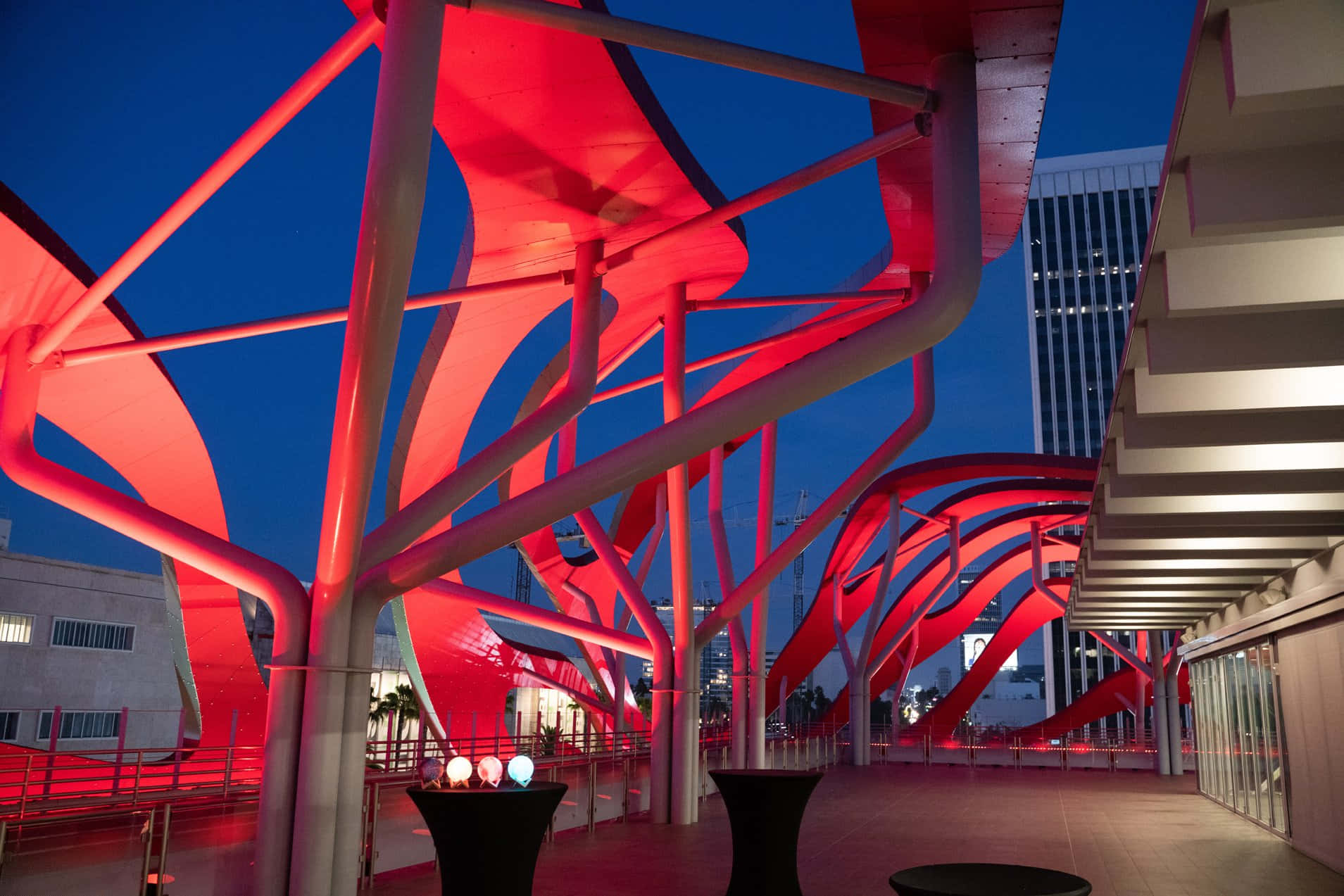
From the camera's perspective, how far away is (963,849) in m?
12.6

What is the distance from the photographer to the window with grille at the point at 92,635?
107ft

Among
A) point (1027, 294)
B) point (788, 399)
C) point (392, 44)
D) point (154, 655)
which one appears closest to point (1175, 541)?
point (788, 399)

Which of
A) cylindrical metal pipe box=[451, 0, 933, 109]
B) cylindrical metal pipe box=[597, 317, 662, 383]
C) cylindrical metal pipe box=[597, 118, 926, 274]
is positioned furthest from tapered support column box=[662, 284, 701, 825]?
cylindrical metal pipe box=[451, 0, 933, 109]

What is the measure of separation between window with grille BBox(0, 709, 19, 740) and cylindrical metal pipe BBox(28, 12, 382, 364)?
24604mm

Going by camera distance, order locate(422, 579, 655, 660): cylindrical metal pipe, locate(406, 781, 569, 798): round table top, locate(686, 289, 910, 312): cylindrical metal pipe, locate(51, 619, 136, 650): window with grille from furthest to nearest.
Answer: locate(51, 619, 136, 650): window with grille < locate(422, 579, 655, 660): cylindrical metal pipe < locate(686, 289, 910, 312): cylindrical metal pipe < locate(406, 781, 569, 798): round table top

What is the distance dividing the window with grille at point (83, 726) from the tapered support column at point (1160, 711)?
2885cm

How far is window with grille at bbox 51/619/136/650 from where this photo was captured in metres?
32.5

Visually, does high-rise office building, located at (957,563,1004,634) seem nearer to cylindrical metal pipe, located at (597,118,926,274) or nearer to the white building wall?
the white building wall

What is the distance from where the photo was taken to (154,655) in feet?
117

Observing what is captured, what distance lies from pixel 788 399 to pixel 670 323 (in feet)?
22.5

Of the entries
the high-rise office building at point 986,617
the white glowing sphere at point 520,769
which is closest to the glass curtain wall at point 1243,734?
the white glowing sphere at point 520,769

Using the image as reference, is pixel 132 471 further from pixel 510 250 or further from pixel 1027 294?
pixel 1027 294

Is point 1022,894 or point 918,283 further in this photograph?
point 918,283

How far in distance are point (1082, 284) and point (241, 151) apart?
102m
